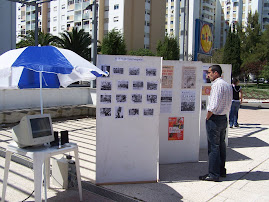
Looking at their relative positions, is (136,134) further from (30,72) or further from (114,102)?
(30,72)

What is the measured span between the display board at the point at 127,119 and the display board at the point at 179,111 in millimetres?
969

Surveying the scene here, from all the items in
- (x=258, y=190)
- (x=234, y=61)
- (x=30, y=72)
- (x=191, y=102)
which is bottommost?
(x=258, y=190)

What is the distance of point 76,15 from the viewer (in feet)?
210

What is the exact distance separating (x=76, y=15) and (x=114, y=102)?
63274mm

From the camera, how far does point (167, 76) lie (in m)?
5.82

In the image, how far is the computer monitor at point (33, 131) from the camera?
3.72 m

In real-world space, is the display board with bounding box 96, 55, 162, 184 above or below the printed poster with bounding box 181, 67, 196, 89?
below

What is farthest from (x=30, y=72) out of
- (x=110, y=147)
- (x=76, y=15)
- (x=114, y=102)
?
(x=76, y=15)

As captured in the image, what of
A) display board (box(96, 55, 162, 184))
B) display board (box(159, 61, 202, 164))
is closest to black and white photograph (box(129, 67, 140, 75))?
display board (box(96, 55, 162, 184))

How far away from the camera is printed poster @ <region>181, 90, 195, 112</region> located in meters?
5.98

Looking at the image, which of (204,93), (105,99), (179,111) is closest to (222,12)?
(204,93)

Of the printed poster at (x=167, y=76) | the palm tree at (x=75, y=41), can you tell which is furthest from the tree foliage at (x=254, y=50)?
the printed poster at (x=167, y=76)

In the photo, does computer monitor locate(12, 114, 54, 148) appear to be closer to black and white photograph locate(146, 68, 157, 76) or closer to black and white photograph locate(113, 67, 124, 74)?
black and white photograph locate(113, 67, 124, 74)

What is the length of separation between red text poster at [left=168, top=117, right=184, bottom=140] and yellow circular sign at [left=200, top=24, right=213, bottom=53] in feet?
10.0
